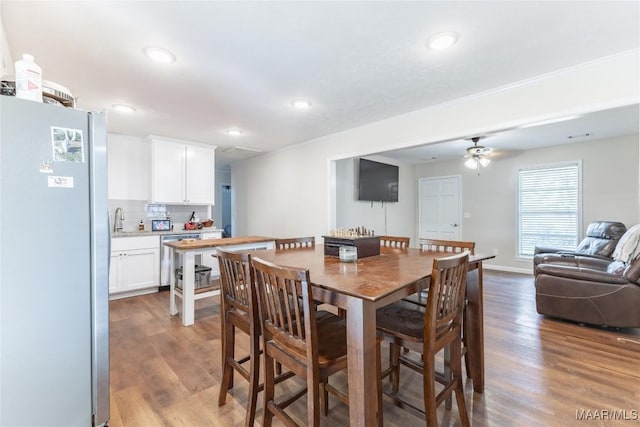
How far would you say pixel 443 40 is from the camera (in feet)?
6.52

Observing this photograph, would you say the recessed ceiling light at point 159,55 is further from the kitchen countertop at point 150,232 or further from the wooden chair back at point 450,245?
the kitchen countertop at point 150,232

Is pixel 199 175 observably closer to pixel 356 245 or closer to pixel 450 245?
pixel 356 245

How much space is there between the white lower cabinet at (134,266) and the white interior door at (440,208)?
19.1 feet

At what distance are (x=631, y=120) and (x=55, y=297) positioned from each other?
20.1 ft

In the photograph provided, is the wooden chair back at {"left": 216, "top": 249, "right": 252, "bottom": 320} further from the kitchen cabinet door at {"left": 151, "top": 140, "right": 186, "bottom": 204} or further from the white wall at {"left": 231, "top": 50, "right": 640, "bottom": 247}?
the kitchen cabinet door at {"left": 151, "top": 140, "right": 186, "bottom": 204}

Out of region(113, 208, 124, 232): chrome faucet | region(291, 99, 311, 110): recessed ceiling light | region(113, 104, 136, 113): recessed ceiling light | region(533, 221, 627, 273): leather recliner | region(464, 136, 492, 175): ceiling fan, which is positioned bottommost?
region(533, 221, 627, 273): leather recliner

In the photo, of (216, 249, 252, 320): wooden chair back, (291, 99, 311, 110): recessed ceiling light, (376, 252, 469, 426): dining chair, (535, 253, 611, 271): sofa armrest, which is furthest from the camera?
(535, 253, 611, 271): sofa armrest

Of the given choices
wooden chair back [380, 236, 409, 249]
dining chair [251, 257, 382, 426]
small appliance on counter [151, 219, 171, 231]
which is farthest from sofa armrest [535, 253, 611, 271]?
small appliance on counter [151, 219, 171, 231]

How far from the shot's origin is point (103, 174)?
1.33 meters

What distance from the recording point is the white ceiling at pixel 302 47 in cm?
170

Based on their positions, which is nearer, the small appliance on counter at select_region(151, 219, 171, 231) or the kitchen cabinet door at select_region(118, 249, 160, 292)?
the kitchen cabinet door at select_region(118, 249, 160, 292)

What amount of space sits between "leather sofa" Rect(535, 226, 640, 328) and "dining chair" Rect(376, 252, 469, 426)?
7.44 ft

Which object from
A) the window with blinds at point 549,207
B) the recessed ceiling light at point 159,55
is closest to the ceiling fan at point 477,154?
the window with blinds at point 549,207

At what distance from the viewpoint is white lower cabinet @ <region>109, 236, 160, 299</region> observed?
12.8 feet
